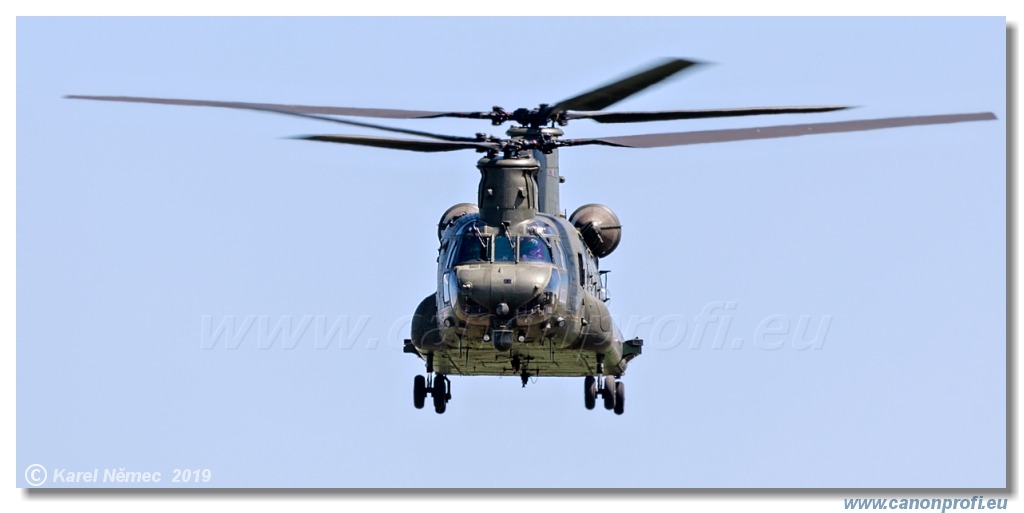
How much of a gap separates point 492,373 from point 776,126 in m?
7.45

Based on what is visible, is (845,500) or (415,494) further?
(845,500)

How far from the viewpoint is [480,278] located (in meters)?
26.8

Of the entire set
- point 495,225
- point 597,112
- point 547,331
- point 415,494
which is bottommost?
point 415,494

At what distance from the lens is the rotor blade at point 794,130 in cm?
2453

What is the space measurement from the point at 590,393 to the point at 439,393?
2856 millimetres

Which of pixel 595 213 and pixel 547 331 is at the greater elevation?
pixel 595 213

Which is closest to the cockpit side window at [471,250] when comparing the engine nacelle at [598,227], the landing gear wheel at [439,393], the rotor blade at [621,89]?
the rotor blade at [621,89]

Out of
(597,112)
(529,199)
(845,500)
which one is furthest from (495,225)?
(845,500)

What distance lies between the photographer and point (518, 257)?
89.6 feet

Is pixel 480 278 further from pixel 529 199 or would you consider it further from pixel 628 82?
pixel 628 82

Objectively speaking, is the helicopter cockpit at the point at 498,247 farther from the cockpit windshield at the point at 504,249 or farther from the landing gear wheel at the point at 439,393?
the landing gear wheel at the point at 439,393

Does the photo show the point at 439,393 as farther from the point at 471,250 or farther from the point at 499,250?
the point at 499,250

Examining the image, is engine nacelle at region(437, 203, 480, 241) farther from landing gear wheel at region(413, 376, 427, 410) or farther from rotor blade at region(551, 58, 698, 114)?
rotor blade at region(551, 58, 698, 114)

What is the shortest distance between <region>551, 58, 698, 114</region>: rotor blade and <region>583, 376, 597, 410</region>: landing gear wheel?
6.25 m
